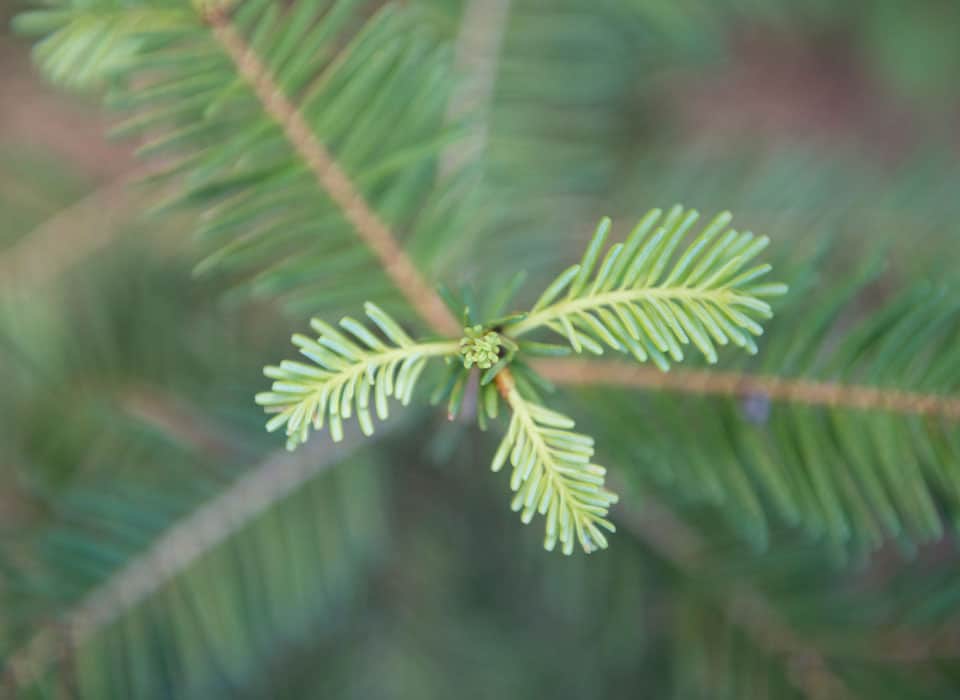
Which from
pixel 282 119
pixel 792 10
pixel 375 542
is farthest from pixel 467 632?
pixel 792 10

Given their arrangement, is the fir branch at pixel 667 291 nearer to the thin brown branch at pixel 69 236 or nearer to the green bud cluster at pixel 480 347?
the green bud cluster at pixel 480 347

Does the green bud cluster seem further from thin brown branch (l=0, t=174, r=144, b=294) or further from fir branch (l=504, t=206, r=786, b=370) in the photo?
thin brown branch (l=0, t=174, r=144, b=294)

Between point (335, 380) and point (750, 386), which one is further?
point (750, 386)

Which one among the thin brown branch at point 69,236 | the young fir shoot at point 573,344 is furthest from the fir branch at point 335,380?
the thin brown branch at point 69,236

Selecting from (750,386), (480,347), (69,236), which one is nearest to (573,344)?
(480,347)

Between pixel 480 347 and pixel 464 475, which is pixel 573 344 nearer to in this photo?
pixel 480 347

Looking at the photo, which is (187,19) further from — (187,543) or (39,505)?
(39,505)
